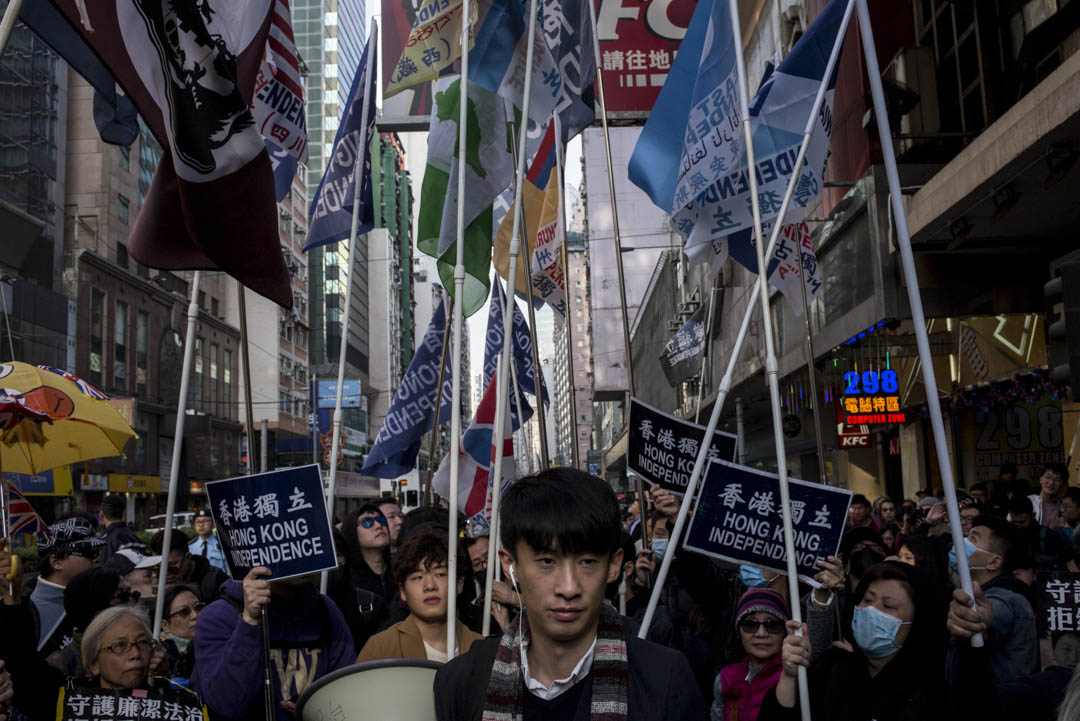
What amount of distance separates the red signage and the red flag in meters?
16.7

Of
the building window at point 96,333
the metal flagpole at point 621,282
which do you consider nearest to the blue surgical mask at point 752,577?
the metal flagpole at point 621,282

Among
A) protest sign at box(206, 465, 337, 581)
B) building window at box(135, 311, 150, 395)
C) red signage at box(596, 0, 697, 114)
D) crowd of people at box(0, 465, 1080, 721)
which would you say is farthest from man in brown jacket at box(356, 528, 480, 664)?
building window at box(135, 311, 150, 395)

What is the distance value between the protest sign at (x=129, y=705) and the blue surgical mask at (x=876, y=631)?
2586 mm

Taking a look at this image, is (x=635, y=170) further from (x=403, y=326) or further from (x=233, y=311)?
(x=403, y=326)

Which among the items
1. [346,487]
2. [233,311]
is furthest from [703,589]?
[346,487]

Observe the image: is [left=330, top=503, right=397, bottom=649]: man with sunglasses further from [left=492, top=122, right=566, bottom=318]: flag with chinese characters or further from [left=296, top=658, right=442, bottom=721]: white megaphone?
[left=296, top=658, right=442, bottom=721]: white megaphone

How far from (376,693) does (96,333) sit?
43.9 m

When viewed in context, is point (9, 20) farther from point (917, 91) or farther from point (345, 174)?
point (917, 91)

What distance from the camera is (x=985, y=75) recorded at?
1357 cm

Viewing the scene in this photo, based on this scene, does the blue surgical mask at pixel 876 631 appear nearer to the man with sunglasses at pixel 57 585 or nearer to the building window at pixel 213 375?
the man with sunglasses at pixel 57 585

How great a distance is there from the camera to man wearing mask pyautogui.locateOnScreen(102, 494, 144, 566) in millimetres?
10422

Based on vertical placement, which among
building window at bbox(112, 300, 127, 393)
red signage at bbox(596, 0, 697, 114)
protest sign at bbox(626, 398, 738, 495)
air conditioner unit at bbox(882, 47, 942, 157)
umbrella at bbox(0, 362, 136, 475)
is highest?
red signage at bbox(596, 0, 697, 114)

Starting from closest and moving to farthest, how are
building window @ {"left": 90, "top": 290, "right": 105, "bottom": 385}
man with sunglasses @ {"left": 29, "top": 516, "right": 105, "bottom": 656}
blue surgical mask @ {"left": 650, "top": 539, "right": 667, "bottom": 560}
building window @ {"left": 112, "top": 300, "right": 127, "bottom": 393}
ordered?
man with sunglasses @ {"left": 29, "top": 516, "right": 105, "bottom": 656}
blue surgical mask @ {"left": 650, "top": 539, "right": 667, "bottom": 560}
building window @ {"left": 90, "top": 290, "right": 105, "bottom": 385}
building window @ {"left": 112, "top": 300, "right": 127, "bottom": 393}

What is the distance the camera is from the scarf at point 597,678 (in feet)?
7.80
